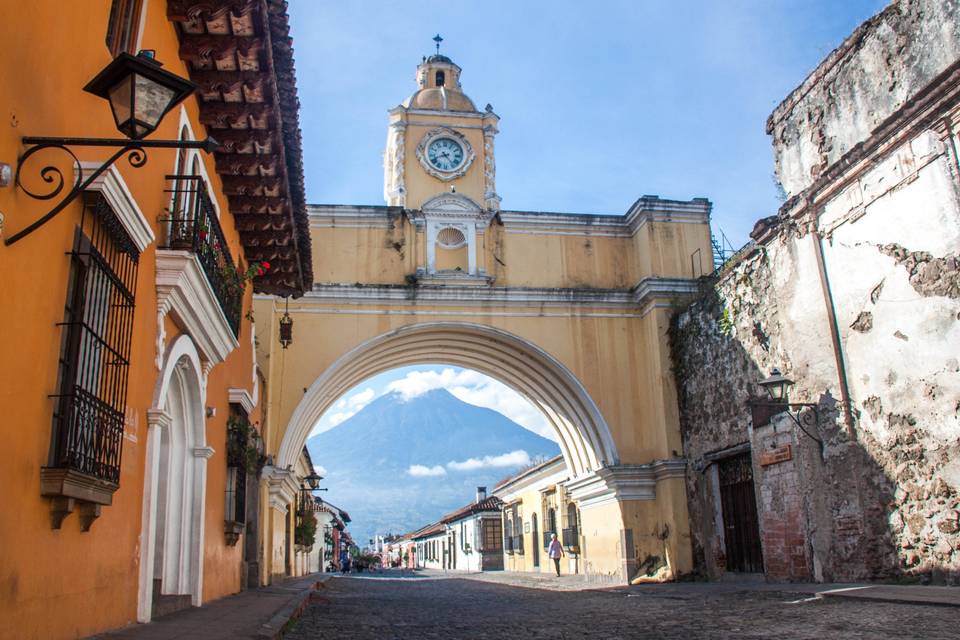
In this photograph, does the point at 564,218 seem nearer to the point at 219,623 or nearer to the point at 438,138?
Result: the point at 438,138

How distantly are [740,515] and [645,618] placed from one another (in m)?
6.94

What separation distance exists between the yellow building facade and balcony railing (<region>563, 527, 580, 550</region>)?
170 inches

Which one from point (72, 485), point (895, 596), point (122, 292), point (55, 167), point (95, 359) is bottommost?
point (895, 596)

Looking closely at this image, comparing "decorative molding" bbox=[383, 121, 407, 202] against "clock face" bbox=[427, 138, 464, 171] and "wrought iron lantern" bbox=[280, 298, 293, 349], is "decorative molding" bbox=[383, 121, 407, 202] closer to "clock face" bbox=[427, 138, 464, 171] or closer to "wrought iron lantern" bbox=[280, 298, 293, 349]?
"clock face" bbox=[427, 138, 464, 171]

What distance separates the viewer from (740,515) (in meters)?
14.4

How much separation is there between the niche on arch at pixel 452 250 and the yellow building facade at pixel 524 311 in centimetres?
3

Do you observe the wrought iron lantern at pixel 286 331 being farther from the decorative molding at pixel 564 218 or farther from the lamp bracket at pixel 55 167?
the lamp bracket at pixel 55 167

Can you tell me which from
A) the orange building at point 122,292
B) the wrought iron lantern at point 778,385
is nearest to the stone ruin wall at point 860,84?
the wrought iron lantern at point 778,385

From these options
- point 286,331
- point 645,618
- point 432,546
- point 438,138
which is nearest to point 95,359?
point 645,618

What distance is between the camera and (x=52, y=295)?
4254 mm

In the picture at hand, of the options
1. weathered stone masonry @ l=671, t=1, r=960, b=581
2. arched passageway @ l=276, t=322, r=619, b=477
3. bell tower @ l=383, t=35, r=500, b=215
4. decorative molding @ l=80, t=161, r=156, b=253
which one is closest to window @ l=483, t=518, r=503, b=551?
arched passageway @ l=276, t=322, r=619, b=477

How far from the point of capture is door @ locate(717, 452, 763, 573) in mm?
13852

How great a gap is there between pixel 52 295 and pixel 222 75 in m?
3.86

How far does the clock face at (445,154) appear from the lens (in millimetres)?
18922
